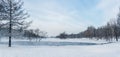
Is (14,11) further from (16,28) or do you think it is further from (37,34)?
(37,34)

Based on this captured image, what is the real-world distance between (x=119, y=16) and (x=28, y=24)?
3367cm

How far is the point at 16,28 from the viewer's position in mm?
31188

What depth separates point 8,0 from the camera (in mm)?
30531

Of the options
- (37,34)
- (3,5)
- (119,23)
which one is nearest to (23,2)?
(3,5)

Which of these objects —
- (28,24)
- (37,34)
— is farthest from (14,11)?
(37,34)

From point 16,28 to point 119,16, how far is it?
3560 cm

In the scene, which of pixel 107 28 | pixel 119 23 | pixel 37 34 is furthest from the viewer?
pixel 37 34

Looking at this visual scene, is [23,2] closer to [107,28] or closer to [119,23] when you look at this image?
[119,23]

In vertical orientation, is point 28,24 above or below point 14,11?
below

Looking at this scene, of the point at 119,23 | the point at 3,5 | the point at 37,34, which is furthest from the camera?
the point at 37,34

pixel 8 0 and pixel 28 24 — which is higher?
pixel 8 0

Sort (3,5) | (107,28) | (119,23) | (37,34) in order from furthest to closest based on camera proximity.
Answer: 1. (37,34)
2. (107,28)
3. (119,23)
4. (3,5)

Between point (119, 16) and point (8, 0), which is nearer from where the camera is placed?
point (8, 0)

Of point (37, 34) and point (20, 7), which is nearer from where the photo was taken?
point (20, 7)
